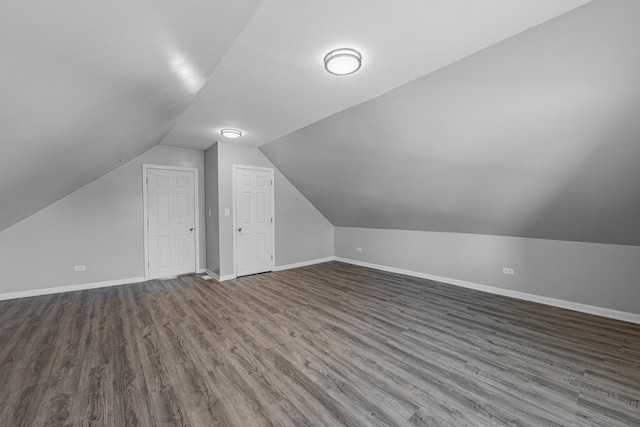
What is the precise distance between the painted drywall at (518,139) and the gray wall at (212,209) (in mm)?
1337

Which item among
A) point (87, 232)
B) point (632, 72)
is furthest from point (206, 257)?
point (632, 72)

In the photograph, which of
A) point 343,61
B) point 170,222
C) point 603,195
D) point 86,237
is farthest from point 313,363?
point 86,237

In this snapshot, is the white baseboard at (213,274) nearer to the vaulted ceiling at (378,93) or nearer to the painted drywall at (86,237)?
the painted drywall at (86,237)

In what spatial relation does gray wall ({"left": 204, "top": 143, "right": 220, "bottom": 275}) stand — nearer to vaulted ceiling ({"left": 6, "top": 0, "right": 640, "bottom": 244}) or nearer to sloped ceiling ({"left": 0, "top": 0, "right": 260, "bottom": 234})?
vaulted ceiling ({"left": 6, "top": 0, "right": 640, "bottom": 244})

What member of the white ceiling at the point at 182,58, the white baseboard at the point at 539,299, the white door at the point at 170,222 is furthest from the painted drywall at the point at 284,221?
the white baseboard at the point at 539,299

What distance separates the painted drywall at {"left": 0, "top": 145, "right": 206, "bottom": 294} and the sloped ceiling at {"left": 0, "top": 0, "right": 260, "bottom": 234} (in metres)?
1.32

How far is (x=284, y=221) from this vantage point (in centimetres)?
573

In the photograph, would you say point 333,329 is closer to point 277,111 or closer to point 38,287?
point 277,111

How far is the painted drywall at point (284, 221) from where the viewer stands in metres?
4.80

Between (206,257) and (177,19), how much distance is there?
467cm

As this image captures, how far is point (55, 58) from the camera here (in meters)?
1.22

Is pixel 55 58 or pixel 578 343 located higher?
pixel 55 58

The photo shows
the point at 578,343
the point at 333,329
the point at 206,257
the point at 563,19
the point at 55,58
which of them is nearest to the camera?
the point at 55,58

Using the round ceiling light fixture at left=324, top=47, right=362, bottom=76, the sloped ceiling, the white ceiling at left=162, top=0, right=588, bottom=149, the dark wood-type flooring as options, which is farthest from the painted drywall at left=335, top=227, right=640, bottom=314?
the sloped ceiling
